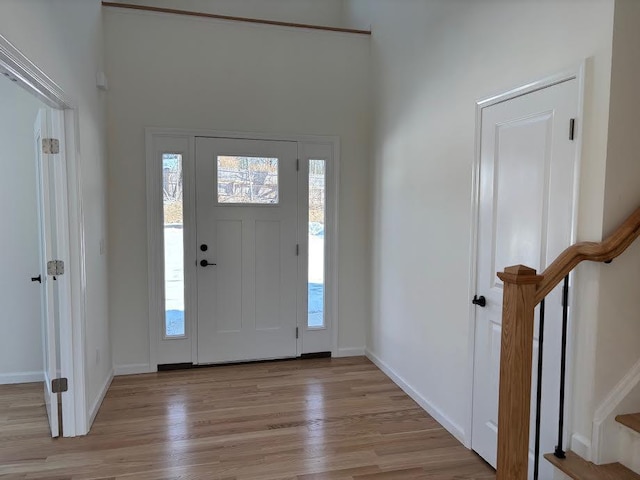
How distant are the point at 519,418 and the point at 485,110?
1.63 m

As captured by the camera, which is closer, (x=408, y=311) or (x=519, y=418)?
(x=519, y=418)

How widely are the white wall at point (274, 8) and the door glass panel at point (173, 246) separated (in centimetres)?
165

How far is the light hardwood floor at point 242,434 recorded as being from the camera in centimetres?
249

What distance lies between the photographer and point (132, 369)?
153 inches

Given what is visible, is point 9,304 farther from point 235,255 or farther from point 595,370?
point 595,370

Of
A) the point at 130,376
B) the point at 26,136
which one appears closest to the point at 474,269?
the point at 130,376

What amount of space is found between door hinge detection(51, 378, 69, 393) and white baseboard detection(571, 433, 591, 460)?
2.76 m

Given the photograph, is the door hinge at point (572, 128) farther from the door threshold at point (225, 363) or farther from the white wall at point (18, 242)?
the white wall at point (18, 242)

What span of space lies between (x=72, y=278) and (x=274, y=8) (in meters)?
3.35

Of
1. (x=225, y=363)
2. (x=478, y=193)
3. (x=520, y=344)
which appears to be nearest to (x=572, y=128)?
(x=478, y=193)

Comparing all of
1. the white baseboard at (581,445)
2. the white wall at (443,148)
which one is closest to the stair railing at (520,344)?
the white wall at (443,148)

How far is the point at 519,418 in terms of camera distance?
175cm

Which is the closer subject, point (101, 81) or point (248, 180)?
point (101, 81)

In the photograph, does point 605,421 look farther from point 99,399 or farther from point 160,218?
point 160,218
